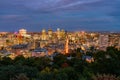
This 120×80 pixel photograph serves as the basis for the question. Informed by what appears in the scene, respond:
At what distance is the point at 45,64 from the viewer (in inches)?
1672

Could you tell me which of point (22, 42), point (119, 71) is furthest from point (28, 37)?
point (119, 71)

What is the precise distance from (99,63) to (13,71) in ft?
30.4

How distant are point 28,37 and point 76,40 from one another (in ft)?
65.4

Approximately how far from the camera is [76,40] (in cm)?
15312

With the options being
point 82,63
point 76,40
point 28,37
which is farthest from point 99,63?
point 28,37

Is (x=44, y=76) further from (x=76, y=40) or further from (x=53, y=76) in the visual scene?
(x=76, y=40)

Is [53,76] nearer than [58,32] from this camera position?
Yes

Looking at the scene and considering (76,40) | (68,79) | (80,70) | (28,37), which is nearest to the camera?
(68,79)

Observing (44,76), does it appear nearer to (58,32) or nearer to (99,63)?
(99,63)

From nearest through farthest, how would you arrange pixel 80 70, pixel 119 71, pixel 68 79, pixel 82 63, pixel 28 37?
pixel 68 79 < pixel 119 71 < pixel 80 70 < pixel 82 63 < pixel 28 37

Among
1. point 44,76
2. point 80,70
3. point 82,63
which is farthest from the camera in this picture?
point 82,63

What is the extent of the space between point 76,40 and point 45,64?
364 ft

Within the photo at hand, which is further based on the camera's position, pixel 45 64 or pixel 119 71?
pixel 45 64

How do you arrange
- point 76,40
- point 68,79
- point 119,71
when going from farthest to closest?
point 76,40
point 119,71
point 68,79
